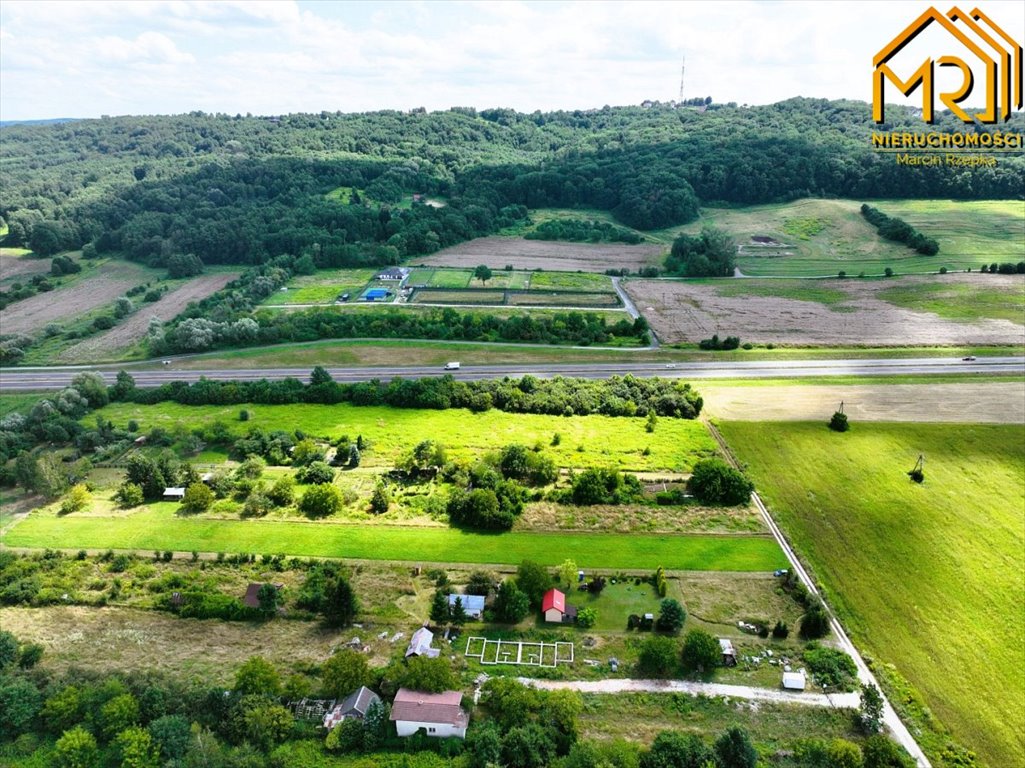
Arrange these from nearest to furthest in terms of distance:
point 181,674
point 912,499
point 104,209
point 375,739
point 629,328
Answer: point 375,739, point 181,674, point 912,499, point 629,328, point 104,209

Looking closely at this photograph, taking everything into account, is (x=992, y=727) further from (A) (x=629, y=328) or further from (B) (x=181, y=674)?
(A) (x=629, y=328)

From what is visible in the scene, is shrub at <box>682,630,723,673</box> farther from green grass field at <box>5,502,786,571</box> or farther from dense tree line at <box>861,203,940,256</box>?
dense tree line at <box>861,203,940,256</box>

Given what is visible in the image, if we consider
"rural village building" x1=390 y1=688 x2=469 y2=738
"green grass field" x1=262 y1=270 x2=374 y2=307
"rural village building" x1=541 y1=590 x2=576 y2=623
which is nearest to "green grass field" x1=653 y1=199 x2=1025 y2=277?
"green grass field" x1=262 y1=270 x2=374 y2=307

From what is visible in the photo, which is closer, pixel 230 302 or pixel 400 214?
pixel 230 302

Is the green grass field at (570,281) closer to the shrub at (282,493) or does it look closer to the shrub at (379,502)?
the shrub at (379,502)

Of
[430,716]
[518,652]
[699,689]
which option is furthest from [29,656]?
[699,689]

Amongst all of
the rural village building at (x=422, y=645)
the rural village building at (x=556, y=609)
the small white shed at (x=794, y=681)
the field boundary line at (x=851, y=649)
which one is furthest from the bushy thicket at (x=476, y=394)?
the small white shed at (x=794, y=681)

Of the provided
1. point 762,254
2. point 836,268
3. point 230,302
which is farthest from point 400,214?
point 836,268
